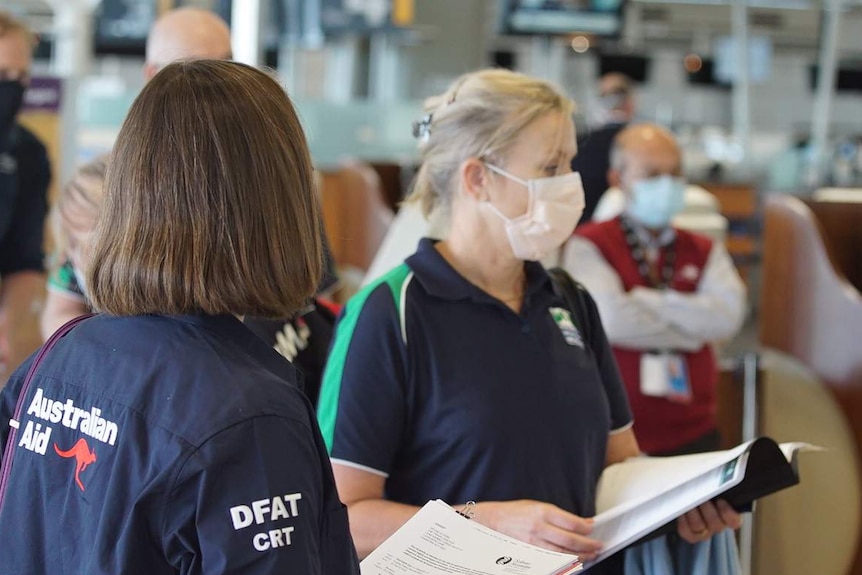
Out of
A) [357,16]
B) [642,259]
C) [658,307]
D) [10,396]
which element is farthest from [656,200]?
[357,16]

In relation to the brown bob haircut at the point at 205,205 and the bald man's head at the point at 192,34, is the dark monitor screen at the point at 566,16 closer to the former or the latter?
the bald man's head at the point at 192,34

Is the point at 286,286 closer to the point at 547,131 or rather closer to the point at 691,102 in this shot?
the point at 547,131

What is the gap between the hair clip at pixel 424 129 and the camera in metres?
1.87

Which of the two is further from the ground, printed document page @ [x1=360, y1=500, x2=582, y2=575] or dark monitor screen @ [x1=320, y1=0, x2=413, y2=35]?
dark monitor screen @ [x1=320, y1=0, x2=413, y2=35]

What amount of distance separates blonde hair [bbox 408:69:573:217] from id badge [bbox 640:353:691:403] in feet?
4.49

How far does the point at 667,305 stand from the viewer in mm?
3047

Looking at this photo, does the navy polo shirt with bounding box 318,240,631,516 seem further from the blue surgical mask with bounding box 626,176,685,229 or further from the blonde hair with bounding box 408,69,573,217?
the blue surgical mask with bounding box 626,176,685,229

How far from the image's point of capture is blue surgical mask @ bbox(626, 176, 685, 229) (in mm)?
3260

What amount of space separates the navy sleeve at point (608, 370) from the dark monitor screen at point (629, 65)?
11649 mm

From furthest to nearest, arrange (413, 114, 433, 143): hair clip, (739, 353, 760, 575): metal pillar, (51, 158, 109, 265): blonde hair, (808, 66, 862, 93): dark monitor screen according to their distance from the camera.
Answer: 1. (808, 66, 862, 93): dark monitor screen
2. (739, 353, 760, 575): metal pillar
3. (51, 158, 109, 265): blonde hair
4. (413, 114, 433, 143): hair clip

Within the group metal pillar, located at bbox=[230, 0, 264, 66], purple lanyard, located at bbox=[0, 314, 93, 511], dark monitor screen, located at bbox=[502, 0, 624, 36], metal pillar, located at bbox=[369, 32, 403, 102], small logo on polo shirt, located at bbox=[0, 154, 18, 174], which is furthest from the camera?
metal pillar, located at bbox=[369, 32, 403, 102]

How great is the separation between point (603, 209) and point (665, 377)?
1181 mm

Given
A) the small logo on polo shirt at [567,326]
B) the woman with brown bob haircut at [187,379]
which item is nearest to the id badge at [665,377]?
the small logo on polo shirt at [567,326]

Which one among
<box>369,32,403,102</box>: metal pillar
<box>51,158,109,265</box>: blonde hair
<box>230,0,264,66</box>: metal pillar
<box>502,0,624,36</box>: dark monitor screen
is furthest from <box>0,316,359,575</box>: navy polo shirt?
<box>369,32,403,102</box>: metal pillar
